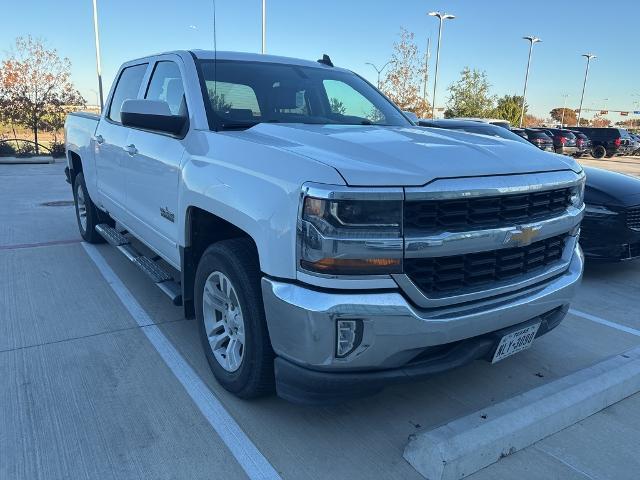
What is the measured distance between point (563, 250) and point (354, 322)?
65.1 inches

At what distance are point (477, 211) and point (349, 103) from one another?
2.05m

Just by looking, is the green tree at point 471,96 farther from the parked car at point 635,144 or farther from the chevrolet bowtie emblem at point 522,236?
the chevrolet bowtie emblem at point 522,236

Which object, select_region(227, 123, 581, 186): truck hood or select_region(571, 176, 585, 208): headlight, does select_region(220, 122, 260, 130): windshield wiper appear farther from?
select_region(571, 176, 585, 208): headlight

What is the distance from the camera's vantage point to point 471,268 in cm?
257

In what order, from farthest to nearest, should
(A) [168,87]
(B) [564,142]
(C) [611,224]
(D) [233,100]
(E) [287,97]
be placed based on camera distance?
(B) [564,142] < (C) [611,224] < (A) [168,87] < (E) [287,97] < (D) [233,100]

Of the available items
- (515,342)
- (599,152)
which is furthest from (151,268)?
(599,152)

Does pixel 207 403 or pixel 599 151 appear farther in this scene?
pixel 599 151

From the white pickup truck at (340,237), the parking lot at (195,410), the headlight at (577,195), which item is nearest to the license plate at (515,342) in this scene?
the white pickup truck at (340,237)

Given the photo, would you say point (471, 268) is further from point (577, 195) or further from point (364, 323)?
point (577, 195)

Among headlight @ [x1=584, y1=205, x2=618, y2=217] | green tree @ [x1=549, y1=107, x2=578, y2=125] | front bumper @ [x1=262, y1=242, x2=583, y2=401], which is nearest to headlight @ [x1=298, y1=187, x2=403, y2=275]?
front bumper @ [x1=262, y1=242, x2=583, y2=401]

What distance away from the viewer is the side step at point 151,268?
3666mm

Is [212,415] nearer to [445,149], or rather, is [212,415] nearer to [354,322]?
[354,322]

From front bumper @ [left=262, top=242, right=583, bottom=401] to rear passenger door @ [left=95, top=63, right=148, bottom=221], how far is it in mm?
2771

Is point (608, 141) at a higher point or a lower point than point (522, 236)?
lower
